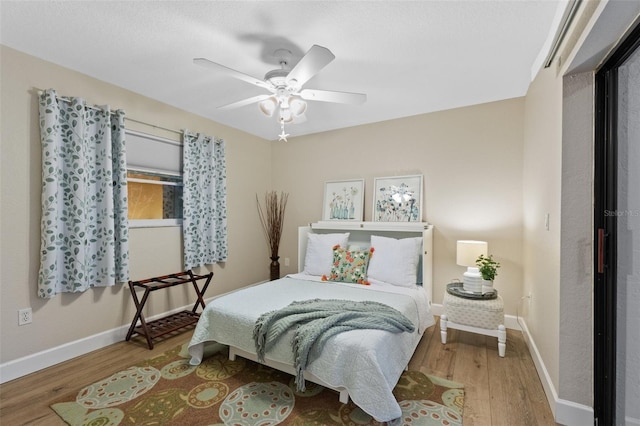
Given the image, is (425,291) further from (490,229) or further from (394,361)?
(394,361)

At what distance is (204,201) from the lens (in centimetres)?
347

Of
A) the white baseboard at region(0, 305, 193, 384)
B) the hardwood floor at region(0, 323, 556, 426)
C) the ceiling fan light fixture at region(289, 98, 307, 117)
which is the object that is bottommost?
the hardwood floor at region(0, 323, 556, 426)

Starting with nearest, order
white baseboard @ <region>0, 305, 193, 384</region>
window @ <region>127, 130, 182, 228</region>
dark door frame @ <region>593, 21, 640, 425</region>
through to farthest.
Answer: dark door frame @ <region>593, 21, 640, 425</region> < white baseboard @ <region>0, 305, 193, 384</region> < window @ <region>127, 130, 182, 228</region>

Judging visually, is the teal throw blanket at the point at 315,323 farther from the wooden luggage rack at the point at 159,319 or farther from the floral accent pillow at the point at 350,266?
the wooden luggage rack at the point at 159,319

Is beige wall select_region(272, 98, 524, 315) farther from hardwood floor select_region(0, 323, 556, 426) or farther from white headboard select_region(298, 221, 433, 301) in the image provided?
hardwood floor select_region(0, 323, 556, 426)

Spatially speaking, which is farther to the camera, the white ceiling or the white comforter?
the white ceiling

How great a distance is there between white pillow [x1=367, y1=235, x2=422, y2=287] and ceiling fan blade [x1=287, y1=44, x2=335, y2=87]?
1.82m

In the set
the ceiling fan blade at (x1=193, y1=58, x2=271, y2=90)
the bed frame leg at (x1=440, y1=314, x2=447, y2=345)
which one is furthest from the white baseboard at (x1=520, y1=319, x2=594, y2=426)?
the ceiling fan blade at (x1=193, y1=58, x2=271, y2=90)

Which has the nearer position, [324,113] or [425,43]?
[425,43]

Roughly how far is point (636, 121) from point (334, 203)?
293 cm

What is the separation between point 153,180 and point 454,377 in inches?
133

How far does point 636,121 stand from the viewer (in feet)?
4.35

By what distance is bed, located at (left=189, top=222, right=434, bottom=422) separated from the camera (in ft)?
5.17

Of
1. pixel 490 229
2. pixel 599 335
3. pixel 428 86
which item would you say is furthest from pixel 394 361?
pixel 428 86
